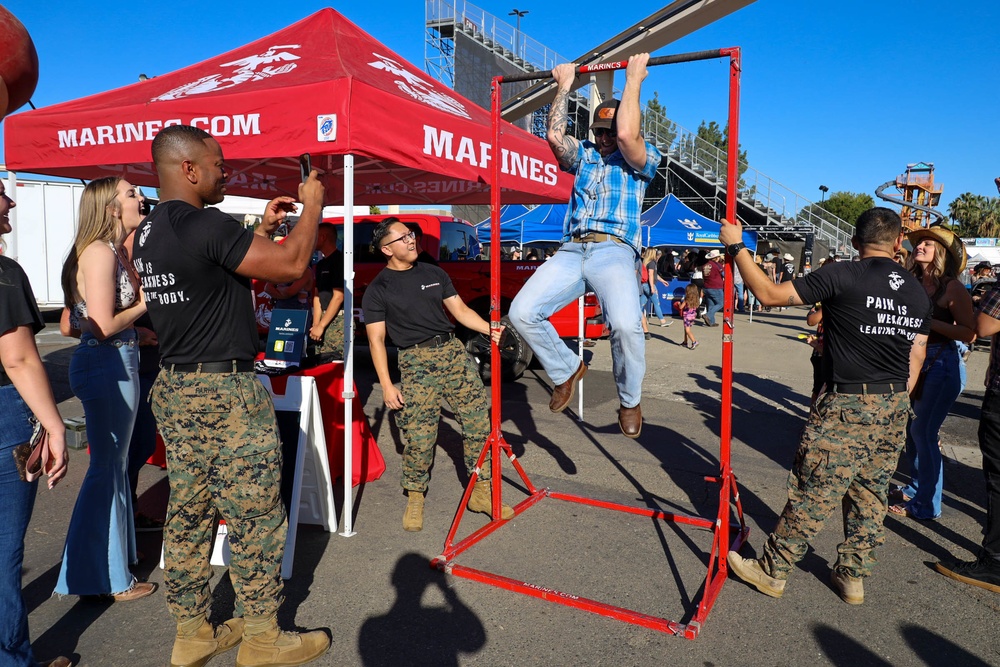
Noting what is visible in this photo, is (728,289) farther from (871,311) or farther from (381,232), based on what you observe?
(381,232)

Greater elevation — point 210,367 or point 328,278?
point 328,278

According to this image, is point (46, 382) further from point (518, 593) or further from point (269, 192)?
point (269, 192)

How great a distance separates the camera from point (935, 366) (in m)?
4.45

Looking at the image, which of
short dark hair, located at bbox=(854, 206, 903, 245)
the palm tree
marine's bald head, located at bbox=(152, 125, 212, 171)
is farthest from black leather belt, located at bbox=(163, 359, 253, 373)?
the palm tree

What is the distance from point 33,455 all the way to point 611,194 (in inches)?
116

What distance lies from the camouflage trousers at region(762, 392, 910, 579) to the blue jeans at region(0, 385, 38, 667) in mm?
3367

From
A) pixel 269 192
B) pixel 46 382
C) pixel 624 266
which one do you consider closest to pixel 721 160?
pixel 269 192

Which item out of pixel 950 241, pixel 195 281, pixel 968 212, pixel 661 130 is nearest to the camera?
pixel 195 281

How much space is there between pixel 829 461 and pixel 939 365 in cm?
177

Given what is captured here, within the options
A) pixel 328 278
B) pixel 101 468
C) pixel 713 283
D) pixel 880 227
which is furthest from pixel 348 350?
pixel 713 283

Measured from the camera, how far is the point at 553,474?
5.61 m

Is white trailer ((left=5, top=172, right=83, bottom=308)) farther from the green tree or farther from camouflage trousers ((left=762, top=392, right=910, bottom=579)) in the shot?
the green tree

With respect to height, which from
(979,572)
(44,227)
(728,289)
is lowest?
(979,572)

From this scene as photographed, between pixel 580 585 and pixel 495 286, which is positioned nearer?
pixel 580 585
